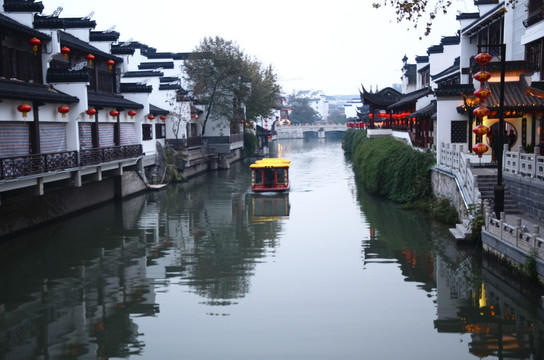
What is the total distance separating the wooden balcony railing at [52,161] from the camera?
20250mm

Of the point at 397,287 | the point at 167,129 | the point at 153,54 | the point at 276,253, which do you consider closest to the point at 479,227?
the point at 397,287

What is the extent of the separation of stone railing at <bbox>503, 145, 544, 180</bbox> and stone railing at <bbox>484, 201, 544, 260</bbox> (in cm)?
206

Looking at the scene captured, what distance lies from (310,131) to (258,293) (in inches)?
5594

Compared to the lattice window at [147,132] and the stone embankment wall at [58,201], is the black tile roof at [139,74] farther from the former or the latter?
the stone embankment wall at [58,201]

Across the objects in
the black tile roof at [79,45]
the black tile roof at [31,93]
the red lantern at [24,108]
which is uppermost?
the black tile roof at [79,45]

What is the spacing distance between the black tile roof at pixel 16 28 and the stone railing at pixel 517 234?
60.6 ft

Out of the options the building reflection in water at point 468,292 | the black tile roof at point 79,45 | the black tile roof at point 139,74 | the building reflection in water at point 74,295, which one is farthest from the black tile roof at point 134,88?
the building reflection in water at point 468,292

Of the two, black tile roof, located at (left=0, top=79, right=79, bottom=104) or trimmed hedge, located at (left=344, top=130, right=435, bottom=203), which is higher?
black tile roof, located at (left=0, top=79, right=79, bottom=104)

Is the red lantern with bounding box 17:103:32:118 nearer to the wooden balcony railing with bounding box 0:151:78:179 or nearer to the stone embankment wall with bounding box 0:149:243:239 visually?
the wooden balcony railing with bounding box 0:151:78:179

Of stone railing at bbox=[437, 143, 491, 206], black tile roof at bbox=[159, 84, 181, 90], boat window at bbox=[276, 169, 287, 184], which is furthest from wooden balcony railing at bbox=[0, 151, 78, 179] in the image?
black tile roof at bbox=[159, 84, 181, 90]

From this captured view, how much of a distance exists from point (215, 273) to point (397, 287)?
18.3 feet

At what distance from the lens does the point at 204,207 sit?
108ft

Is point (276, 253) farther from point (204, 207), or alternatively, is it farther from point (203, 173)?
point (203, 173)

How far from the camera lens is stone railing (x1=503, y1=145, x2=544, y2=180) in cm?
1869
